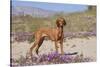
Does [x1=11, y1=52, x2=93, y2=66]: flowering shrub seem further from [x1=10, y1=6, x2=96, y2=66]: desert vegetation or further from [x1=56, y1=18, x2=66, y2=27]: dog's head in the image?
[x1=56, y1=18, x2=66, y2=27]: dog's head

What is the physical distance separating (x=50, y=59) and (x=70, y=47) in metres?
0.28

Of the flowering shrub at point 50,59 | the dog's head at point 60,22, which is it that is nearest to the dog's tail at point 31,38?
the flowering shrub at point 50,59

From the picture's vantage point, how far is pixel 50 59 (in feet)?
7.21

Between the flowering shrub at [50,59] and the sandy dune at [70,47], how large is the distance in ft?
0.15

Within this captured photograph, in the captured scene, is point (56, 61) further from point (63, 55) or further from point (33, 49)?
point (33, 49)

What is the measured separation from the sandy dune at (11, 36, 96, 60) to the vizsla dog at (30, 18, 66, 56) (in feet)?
0.16

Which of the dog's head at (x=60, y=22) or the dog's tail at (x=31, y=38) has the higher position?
the dog's head at (x=60, y=22)

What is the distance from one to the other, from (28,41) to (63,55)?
434 millimetres

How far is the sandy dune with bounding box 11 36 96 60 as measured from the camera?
→ 81.3 inches

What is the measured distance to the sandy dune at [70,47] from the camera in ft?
6.78

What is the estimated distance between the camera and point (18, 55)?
2.07 meters

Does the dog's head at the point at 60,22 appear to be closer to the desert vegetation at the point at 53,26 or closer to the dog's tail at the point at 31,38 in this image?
the desert vegetation at the point at 53,26

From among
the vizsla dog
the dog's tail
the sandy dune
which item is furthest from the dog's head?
the dog's tail

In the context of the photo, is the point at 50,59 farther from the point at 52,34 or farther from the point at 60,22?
the point at 60,22
